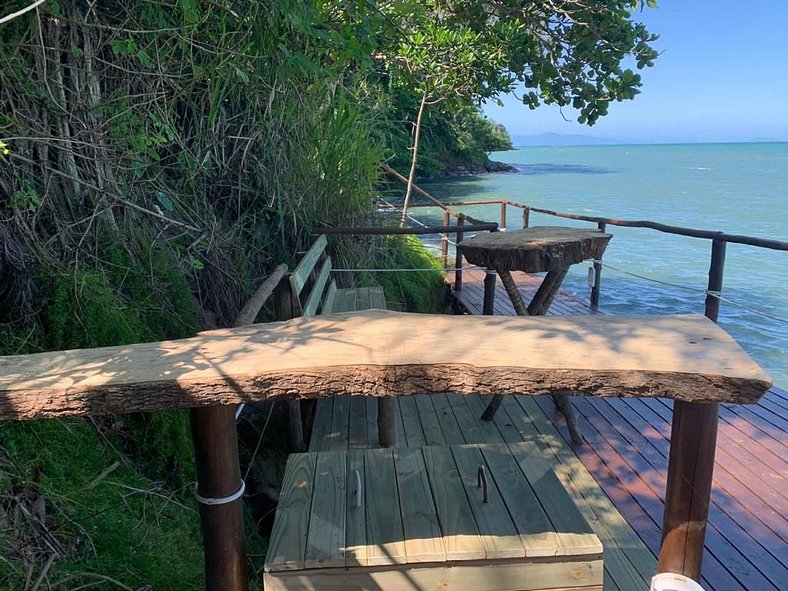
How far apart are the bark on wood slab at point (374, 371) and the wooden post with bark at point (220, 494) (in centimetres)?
18

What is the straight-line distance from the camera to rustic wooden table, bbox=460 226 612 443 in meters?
3.17

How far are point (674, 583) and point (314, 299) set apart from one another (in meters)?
2.35

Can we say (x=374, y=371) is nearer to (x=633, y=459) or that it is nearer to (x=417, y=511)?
(x=417, y=511)

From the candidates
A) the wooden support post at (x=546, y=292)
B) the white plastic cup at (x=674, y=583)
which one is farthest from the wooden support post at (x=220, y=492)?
the wooden support post at (x=546, y=292)

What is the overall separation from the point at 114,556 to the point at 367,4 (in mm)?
2804

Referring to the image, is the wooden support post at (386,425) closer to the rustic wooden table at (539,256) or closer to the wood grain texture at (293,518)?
the rustic wooden table at (539,256)

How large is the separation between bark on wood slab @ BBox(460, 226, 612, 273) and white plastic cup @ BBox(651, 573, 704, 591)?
6.14ft

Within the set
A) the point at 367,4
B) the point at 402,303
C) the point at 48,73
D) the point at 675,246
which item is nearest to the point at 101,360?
the point at 48,73

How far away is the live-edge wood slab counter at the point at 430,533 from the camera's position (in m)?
1.47

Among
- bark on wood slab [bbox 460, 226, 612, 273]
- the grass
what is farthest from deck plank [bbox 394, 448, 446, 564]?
bark on wood slab [bbox 460, 226, 612, 273]

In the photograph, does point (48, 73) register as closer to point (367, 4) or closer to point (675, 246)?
point (367, 4)

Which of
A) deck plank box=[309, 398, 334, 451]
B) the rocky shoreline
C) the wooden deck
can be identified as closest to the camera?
the wooden deck

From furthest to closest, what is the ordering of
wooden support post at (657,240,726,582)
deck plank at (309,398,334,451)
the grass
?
deck plank at (309,398,334,451) < the grass < wooden support post at (657,240,726,582)

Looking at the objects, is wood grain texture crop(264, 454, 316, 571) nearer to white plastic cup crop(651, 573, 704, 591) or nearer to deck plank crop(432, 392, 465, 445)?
white plastic cup crop(651, 573, 704, 591)
